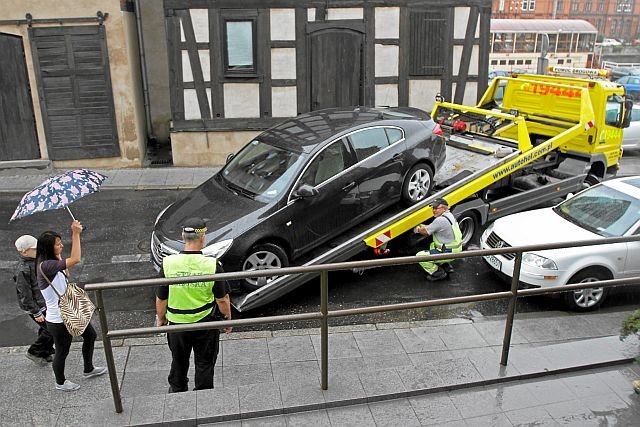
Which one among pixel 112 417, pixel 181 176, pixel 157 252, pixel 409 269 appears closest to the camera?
pixel 112 417

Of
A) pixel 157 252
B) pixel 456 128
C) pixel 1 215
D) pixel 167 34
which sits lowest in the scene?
pixel 1 215

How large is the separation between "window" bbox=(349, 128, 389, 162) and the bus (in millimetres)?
38919

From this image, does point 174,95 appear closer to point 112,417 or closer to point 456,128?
point 456,128

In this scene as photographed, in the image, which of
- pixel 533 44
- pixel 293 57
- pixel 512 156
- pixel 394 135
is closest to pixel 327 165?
pixel 394 135

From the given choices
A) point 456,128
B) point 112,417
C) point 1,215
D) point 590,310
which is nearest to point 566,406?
point 590,310

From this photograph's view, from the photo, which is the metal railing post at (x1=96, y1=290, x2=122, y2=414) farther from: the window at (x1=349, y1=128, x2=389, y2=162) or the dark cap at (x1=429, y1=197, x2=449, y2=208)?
the dark cap at (x1=429, y1=197, x2=449, y2=208)

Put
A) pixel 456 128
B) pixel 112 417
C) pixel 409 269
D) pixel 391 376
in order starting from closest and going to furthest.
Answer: pixel 112 417
pixel 391 376
pixel 409 269
pixel 456 128

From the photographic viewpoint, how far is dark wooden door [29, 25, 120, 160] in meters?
12.5

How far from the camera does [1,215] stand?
10.5 m

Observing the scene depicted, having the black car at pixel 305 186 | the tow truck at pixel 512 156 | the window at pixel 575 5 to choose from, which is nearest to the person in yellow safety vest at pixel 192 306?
the tow truck at pixel 512 156

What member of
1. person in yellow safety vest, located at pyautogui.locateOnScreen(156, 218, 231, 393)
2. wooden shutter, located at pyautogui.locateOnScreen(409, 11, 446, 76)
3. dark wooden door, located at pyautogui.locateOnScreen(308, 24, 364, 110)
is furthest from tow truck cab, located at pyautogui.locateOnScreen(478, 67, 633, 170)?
person in yellow safety vest, located at pyautogui.locateOnScreen(156, 218, 231, 393)

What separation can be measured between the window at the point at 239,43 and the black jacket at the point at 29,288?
9090 millimetres

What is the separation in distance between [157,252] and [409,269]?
3343mm

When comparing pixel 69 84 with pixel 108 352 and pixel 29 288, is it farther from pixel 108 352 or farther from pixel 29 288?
pixel 108 352
